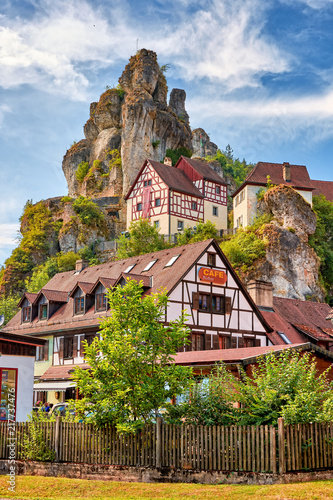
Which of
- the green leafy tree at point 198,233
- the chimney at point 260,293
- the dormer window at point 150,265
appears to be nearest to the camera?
the dormer window at point 150,265

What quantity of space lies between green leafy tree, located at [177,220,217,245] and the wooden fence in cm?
4423

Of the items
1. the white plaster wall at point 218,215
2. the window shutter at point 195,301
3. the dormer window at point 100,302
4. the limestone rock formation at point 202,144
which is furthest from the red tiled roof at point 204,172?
the limestone rock formation at point 202,144

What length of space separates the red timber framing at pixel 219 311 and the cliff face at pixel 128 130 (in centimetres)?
4427

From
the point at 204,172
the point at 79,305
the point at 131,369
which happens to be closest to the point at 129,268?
the point at 79,305

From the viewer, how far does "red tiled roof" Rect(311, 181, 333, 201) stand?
254 feet

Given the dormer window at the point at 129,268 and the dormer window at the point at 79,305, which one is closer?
the dormer window at the point at 79,305

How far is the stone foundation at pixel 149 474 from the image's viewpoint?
562 inches

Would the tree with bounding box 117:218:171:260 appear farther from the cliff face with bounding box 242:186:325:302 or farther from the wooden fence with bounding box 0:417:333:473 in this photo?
the wooden fence with bounding box 0:417:333:473

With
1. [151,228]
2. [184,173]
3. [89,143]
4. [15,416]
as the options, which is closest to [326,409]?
[15,416]

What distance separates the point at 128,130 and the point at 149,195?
1601cm

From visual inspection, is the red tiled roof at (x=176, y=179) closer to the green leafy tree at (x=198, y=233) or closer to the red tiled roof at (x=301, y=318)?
the green leafy tree at (x=198, y=233)

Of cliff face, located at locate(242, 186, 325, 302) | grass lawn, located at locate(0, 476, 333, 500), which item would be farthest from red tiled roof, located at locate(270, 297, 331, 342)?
grass lawn, located at locate(0, 476, 333, 500)

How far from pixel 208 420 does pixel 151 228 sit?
45.7 meters

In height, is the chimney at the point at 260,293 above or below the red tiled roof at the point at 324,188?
below
